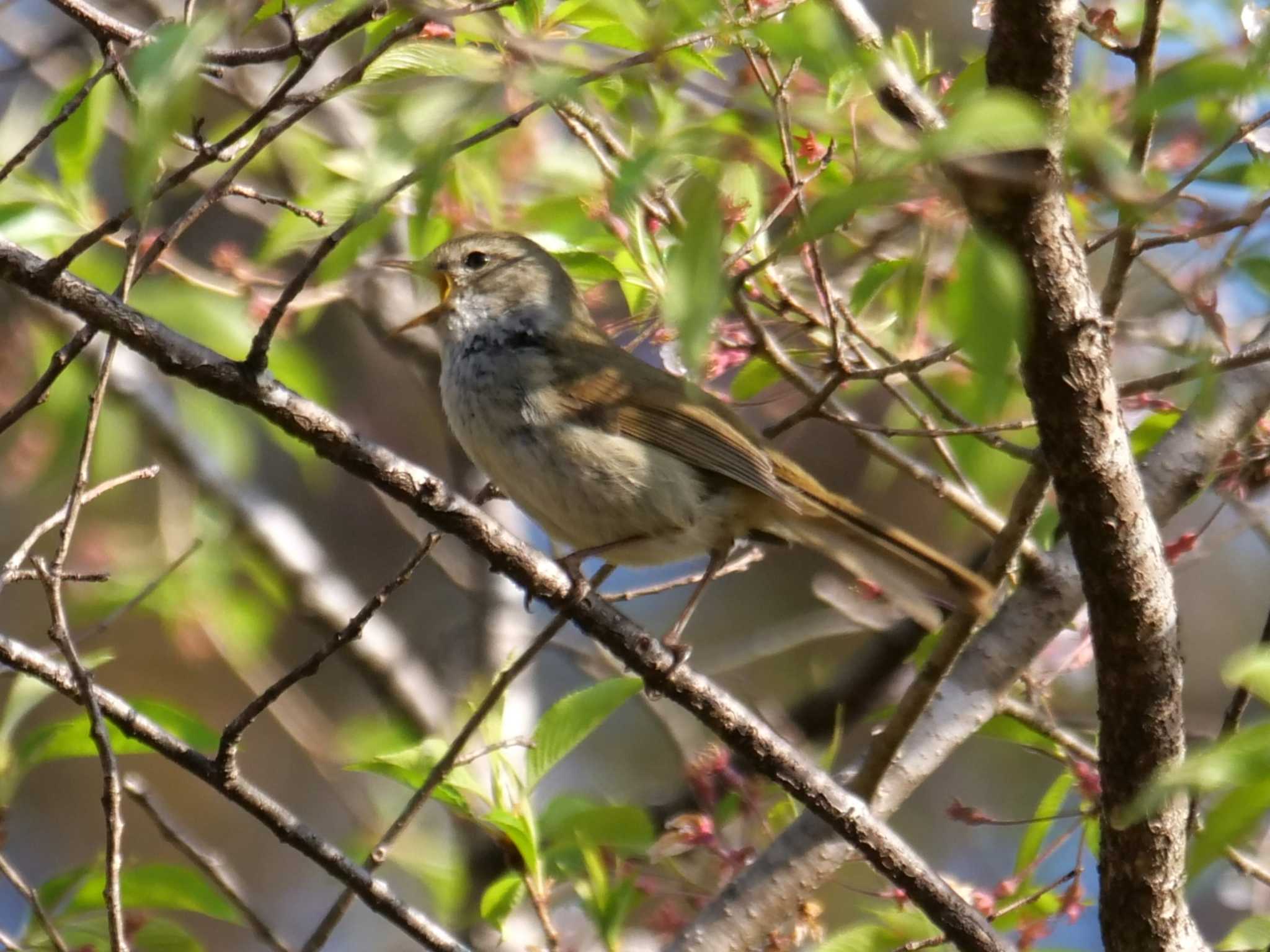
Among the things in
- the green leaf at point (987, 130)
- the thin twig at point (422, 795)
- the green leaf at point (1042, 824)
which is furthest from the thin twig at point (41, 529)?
the green leaf at point (1042, 824)

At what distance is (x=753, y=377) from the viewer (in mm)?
3795

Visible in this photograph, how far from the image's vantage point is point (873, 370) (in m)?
3.09

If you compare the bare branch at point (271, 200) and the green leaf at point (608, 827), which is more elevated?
the bare branch at point (271, 200)

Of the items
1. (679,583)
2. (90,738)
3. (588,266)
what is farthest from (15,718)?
(679,583)

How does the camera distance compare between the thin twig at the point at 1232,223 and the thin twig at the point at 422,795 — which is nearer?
the thin twig at the point at 1232,223

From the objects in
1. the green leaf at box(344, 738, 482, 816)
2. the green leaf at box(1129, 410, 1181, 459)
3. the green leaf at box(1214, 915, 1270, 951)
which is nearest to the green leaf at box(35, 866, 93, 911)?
the green leaf at box(344, 738, 482, 816)

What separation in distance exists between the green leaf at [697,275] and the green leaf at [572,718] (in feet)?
5.66

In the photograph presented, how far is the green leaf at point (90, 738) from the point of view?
2.93 m

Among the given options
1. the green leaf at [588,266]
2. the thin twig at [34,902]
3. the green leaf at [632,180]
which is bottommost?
the thin twig at [34,902]

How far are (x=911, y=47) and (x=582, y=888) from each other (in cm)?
214

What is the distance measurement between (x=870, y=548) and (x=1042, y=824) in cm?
82

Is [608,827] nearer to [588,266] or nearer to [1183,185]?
[588,266]

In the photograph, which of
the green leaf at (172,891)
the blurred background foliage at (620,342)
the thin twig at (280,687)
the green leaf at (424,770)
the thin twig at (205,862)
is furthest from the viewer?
the green leaf at (424,770)

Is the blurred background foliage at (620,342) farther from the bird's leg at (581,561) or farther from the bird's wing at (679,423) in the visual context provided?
the bird's leg at (581,561)
